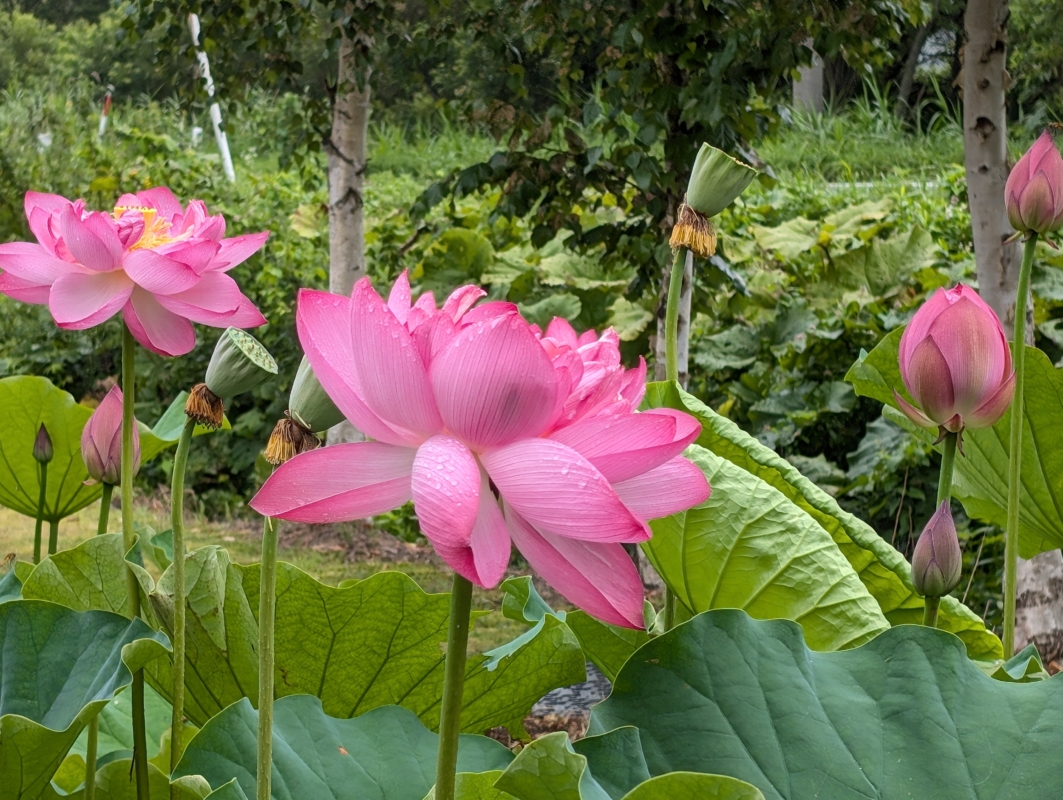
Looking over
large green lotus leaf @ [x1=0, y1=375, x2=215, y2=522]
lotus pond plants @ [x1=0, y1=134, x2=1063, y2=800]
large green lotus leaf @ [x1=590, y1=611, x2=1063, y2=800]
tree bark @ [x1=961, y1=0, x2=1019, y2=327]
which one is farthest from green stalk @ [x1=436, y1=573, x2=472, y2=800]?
tree bark @ [x1=961, y1=0, x2=1019, y2=327]

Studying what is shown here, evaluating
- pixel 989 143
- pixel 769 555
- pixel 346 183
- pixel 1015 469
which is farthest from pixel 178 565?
pixel 346 183

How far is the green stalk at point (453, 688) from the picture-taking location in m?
0.32

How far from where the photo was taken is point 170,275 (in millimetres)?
594

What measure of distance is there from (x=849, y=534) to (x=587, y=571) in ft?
1.33

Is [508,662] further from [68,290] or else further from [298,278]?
[298,278]

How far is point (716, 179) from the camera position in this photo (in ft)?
1.94

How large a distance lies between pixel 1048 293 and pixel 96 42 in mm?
14950

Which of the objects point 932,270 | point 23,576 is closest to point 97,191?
point 932,270

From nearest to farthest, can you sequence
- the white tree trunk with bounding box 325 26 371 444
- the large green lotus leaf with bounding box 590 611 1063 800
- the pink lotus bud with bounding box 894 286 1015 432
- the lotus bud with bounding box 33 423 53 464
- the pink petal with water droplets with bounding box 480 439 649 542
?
the pink petal with water droplets with bounding box 480 439 649 542
the large green lotus leaf with bounding box 590 611 1063 800
the pink lotus bud with bounding box 894 286 1015 432
the lotus bud with bounding box 33 423 53 464
the white tree trunk with bounding box 325 26 371 444

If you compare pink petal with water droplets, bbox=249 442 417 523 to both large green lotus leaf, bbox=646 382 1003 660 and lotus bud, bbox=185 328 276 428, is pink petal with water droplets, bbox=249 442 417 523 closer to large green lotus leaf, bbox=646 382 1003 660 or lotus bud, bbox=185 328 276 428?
lotus bud, bbox=185 328 276 428

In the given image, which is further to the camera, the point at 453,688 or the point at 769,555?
the point at 769,555

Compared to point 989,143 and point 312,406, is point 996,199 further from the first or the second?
point 312,406

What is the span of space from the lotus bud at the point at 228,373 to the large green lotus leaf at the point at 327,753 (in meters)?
0.14

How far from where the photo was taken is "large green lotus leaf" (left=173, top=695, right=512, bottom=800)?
48cm
